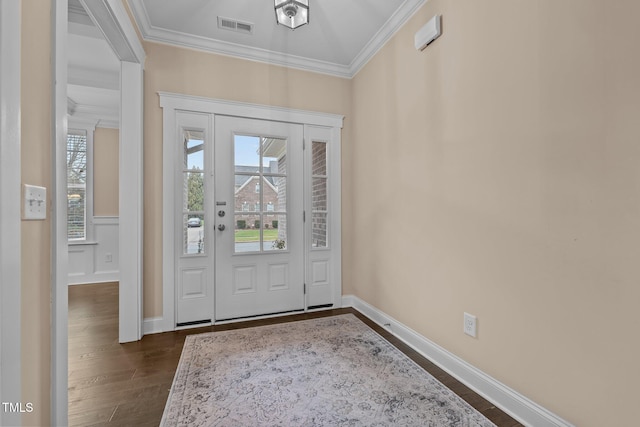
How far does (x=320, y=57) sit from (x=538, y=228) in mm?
2640

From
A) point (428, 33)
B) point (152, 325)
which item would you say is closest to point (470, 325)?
point (428, 33)

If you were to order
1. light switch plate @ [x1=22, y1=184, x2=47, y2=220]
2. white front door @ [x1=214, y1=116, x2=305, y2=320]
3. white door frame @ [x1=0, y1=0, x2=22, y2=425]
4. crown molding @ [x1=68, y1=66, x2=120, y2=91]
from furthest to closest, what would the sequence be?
1. crown molding @ [x1=68, y1=66, x2=120, y2=91]
2. white front door @ [x1=214, y1=116, x2=305, y2=320]
3. light switch plate @ [x1=22, y1=184, x2=47, y2=220]
4. white door frame @ [x1=0, y1=0, x2=22, y2=425]

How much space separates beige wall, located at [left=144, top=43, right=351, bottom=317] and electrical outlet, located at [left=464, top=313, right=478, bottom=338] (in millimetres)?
2485

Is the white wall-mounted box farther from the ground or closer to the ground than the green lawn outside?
farther from the ground

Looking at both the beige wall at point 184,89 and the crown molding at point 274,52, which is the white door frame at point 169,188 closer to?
the beige wall at point 184,89

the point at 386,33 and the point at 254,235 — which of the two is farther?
the point at 254,235

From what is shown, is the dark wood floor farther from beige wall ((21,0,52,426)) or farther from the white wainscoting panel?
the white wainscoting panel

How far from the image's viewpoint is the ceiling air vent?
2.56 meters

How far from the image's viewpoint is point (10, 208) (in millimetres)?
907

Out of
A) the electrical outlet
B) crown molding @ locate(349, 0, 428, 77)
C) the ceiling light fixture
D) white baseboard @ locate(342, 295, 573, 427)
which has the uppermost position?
crown molding @ locate(349, 0, 428, 77)

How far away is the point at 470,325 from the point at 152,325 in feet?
8.59

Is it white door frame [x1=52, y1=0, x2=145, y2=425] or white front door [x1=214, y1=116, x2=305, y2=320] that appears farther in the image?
white front door [x1=214, y1=116, x2=305, y2=320]

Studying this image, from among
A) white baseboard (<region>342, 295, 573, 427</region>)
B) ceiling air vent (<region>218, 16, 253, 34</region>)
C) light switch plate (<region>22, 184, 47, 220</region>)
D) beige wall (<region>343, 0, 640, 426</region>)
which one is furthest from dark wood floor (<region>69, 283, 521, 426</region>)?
ceiling air vent (<region>218, 16, 253, 34</region>)

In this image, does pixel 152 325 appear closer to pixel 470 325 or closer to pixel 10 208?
pixel 10 208
